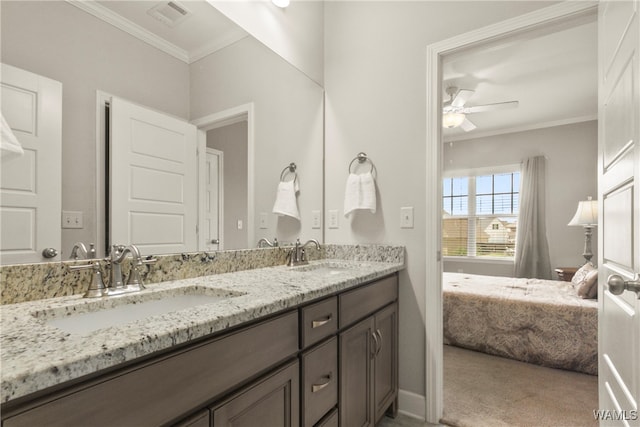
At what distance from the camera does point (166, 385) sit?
71cm

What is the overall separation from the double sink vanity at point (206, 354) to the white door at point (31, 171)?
0.19m

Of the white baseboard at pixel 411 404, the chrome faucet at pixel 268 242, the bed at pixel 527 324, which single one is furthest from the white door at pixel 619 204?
the chrome faucet at pixel 268 242

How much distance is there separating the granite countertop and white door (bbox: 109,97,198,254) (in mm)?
212

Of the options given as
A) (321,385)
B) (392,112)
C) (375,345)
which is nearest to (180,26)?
(392,112)

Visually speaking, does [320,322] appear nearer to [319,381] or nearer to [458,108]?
[319,381]

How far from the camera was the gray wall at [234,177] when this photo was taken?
167 cm

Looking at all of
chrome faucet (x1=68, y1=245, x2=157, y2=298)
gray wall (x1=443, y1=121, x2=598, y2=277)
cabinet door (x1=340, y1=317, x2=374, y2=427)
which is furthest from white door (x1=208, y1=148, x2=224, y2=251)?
gray wall (x1=443, y1=121, x2=598, y2=277)

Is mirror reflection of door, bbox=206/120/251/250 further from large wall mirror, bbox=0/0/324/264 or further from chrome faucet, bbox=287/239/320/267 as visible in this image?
chrome faucet, bbox=287/239/320/267

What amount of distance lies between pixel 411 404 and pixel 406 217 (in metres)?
1.07

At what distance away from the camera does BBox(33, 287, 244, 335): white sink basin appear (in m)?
0.92


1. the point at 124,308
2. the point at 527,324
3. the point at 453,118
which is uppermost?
the point at 453,118

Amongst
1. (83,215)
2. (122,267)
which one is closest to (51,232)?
(83,215)

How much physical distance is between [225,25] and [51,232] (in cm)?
Answer: 122

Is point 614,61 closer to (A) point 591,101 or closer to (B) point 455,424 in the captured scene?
(B) point 455,424
